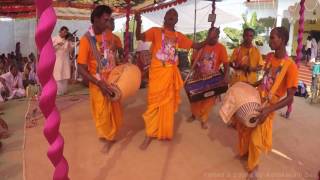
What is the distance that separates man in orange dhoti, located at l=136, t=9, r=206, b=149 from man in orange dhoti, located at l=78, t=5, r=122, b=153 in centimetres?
43

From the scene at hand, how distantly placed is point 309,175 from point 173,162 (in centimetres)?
155

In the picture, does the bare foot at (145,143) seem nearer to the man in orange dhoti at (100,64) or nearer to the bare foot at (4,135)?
the man in orange dhoti at (100,64)

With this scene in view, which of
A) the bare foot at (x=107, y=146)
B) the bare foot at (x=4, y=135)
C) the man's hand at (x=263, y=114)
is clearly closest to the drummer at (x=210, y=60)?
the bare foot at (x=107, y=146)

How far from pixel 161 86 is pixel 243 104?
1234 mm

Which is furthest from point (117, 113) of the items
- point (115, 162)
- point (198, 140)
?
point (198, 140)

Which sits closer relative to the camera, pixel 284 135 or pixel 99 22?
pixel 99 22

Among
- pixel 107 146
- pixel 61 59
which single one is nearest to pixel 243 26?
pixel 61 59

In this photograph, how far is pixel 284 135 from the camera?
5320 millimetres

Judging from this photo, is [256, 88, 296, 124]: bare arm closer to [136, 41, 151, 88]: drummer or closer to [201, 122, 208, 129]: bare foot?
[201, 122, 208, 129]: bare foot

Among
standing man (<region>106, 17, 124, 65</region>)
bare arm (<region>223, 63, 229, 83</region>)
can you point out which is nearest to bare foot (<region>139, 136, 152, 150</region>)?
standing man (<region>106, 17, 124, 65</region>)

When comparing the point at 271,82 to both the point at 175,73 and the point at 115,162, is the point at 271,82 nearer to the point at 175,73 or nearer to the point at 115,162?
the point at 175,73

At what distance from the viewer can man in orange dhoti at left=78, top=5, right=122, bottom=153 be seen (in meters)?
3.83

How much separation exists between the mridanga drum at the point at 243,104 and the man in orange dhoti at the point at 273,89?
0.08 meters

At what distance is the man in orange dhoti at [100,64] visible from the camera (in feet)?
12.6
